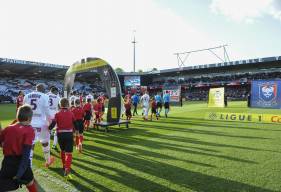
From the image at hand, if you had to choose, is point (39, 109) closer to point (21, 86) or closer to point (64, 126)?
point (64, 126)

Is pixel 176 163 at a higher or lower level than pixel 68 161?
lower

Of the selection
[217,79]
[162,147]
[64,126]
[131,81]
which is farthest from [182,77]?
[64,126]

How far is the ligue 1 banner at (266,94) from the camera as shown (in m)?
22.0

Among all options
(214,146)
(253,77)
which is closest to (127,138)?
(214,146)

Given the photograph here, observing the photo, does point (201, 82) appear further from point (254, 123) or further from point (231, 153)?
point (231, 153)

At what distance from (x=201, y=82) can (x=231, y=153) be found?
55.2 m

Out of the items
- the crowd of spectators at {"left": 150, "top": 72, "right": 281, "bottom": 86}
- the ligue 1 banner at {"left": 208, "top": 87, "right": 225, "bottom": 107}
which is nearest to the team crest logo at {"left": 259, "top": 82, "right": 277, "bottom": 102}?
the ligue 1 banner at {"left": 208, "top": 87, "right": 225, "bottom": 107}

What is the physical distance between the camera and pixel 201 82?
6303 centimetres

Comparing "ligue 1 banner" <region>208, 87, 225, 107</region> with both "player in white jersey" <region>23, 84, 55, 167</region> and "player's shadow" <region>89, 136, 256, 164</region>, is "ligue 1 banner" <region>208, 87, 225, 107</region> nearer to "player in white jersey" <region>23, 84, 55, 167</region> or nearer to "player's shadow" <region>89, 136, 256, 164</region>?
"player's shadow" <region>89, 136, 256, 164</region>

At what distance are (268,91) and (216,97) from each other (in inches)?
284

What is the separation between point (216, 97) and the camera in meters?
29.4

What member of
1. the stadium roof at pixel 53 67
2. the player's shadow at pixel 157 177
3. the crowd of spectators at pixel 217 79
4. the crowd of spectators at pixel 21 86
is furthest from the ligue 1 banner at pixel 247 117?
the crowd of spectators at pixel 217 79

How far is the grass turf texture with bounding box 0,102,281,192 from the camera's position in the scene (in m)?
6.25

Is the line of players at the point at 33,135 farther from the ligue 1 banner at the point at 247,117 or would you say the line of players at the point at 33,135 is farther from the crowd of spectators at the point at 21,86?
the crowd of spectators at the point at 21,86
